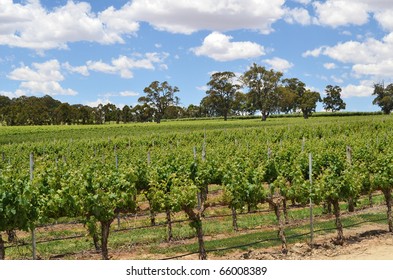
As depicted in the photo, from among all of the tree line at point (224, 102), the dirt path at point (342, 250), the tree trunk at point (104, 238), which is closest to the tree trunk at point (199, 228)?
the dirt path at point (342, 250)

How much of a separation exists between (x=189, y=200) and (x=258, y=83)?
249 feet

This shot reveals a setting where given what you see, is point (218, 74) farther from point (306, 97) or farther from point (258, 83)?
point (306, 97)

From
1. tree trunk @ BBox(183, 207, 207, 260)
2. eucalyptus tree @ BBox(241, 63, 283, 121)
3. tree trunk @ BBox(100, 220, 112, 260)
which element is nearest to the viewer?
tree trunk @ BBox(100, 220, 112, 260)

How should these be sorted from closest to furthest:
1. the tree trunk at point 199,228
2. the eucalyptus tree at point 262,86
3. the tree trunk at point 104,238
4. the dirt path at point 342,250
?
1. the tree trunk at point 104,238
2. the tree trunk at point 199,228
3. the dirt path at point 342,250
4. the eucalyptus tree at point 262,86

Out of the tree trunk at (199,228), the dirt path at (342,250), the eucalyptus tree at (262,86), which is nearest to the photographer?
the tree trunk at (199,228)

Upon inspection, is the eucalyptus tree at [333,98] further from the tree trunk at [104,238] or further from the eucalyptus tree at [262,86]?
the tree trunk at [104,238]

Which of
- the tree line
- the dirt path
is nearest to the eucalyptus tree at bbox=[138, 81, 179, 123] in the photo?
the tree line

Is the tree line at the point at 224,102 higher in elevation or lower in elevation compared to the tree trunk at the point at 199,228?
higher

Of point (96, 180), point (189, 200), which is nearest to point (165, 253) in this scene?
point (189, 200)

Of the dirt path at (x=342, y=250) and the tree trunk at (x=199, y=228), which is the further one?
the dirt path at (x=342, y=250)

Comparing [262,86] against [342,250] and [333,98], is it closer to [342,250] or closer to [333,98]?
[333,98]

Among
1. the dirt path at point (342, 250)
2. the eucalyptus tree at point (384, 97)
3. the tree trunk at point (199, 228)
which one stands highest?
the eucalyptus tree at point (384, 97)

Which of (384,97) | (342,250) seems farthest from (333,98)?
(342,250)

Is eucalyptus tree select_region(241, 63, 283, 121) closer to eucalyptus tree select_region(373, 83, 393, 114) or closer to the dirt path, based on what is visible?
eucalyptus tree select_region(373, 83, 393, 114)
